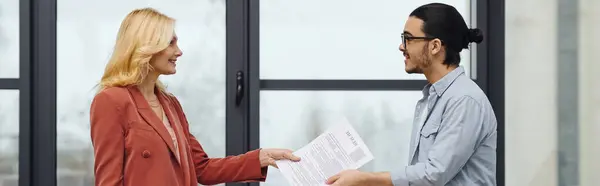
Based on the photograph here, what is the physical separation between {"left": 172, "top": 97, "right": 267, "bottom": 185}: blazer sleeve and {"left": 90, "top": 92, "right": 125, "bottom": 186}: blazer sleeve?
382 millimetres

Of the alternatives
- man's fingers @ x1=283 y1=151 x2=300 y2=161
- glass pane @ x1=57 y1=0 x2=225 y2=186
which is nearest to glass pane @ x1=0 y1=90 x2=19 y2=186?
glass pane @ x1=57 y1=0 x2=225 y2=186

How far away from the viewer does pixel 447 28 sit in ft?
6.17

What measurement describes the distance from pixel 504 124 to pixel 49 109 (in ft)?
5.64

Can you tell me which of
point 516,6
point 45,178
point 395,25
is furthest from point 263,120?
point 516,6

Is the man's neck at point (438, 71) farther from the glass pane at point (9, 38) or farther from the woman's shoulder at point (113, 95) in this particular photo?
the glass pane at point (9, 38)

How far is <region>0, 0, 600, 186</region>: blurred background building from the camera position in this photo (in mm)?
2826

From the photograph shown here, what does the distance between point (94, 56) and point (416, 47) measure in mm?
1424

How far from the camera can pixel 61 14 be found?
2.86 m

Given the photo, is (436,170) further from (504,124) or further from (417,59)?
(504,124)

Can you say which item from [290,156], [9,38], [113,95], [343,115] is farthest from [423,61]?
[9,38]

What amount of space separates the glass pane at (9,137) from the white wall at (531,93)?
185 centimetres

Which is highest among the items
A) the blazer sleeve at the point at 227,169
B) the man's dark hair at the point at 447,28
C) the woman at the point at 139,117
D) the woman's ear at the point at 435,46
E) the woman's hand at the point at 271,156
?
the man's dark hair at the point at 447,28

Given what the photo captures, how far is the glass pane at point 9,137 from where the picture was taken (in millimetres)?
2840
